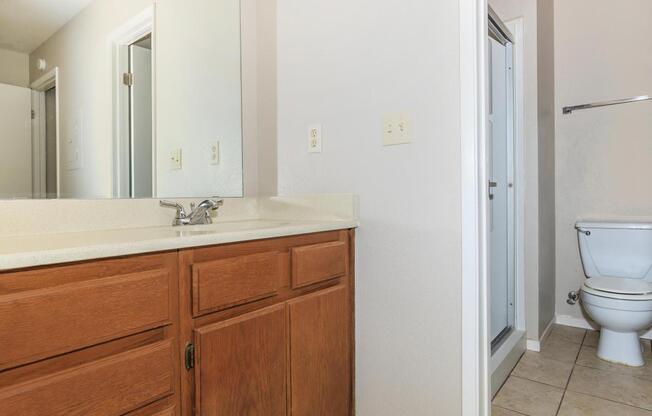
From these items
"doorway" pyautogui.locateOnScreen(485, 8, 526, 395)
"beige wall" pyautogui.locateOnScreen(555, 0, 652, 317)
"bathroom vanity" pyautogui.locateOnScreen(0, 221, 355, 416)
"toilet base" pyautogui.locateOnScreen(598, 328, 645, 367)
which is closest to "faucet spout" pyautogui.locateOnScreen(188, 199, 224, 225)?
"bathroom vanity" pyautogui.locateOnScreen(0, 221, 355, 416)

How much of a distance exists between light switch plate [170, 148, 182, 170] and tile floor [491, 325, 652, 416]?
1.68m

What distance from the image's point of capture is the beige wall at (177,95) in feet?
3.93

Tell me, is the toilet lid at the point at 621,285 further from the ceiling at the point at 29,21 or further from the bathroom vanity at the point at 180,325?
the ceiling at the point at 29,21

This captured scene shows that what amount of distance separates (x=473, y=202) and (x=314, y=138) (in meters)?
0.69

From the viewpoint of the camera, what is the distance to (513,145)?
90.4 inches

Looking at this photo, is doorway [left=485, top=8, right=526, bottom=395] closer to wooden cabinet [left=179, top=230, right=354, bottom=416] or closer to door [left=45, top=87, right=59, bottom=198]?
wooden cabinet [left=179, top=230, right=354, bottom=416]

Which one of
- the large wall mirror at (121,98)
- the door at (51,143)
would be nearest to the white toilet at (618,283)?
the large wall mirror at (121,98)

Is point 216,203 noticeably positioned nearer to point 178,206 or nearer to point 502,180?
point 178,206

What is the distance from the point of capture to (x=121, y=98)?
51.2 inches

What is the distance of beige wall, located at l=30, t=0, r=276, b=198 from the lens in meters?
1.20

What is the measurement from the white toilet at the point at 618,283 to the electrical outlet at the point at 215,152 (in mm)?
2113

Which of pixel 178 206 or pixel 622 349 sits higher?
pixel 178 206

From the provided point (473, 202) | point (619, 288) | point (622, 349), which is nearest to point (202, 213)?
point (473, 202)

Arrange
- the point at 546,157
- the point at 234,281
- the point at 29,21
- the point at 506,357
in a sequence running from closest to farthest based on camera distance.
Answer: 1. the point at 234,281
2. the point at 29,21
3. the point at 506,357
4. the point at 546,157
